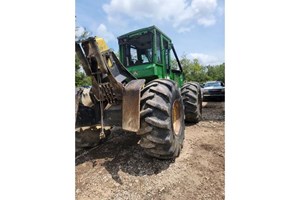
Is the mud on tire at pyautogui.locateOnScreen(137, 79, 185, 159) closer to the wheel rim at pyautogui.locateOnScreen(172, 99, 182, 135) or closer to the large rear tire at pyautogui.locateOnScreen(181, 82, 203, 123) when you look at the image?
the wheel rim at pyautogui.locateOnScreen(172, 99, 182, 135)

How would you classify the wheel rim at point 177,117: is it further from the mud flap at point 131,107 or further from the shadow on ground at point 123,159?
the mud flap at point 131,107

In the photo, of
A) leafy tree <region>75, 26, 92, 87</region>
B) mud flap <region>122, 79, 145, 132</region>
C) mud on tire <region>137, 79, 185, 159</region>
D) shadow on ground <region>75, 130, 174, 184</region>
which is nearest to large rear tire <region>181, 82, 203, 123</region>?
shadow on ground <region>75, 130, 174, 184</region>

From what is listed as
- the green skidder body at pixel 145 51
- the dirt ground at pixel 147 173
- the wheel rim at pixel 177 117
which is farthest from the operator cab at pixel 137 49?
the dirt ground at pixel 147 173

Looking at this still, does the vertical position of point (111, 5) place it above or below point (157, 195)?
above

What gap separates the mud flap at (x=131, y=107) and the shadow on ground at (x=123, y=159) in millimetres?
337

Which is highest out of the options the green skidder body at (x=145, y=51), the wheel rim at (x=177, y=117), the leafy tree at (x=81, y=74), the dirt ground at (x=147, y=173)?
the green skidder body at (x=145, y=51)

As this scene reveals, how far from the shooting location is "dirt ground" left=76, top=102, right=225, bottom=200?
125cm

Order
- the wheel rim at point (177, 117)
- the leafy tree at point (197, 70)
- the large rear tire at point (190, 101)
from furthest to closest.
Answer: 1. the large rear tire at point (190, 101)
2. the wheel rim at point (177, 117)
3. the leafy tree at point (197, 70)

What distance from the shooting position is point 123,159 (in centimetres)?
162

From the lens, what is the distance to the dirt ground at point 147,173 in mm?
1245
